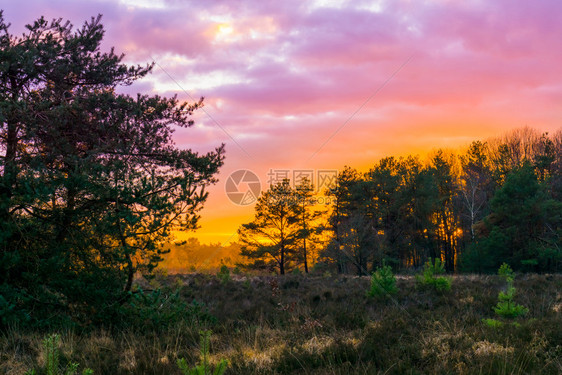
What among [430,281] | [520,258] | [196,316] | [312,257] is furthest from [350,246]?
[196,316]

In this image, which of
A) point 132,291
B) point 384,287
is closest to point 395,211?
point 384,287

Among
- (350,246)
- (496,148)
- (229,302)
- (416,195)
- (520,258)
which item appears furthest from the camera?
(496,148)

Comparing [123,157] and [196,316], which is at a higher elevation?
[123,157]

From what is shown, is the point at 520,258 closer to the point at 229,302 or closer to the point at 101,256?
the point at 229,302

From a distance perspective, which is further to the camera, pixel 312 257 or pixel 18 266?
pixel 312 257

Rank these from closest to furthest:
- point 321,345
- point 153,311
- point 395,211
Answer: point 321,345
point 153,311
point 395,211

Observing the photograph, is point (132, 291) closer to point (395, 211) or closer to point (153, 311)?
point (153, 311)

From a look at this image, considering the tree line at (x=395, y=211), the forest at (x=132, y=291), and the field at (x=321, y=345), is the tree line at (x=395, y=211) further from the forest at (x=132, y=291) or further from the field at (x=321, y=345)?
the field at (x=321, y=345)

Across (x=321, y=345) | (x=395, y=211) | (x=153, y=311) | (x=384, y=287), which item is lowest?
(x=384, y=287)

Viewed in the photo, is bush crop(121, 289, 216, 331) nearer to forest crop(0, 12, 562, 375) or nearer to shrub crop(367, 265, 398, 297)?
forest crop(0, 12, 562, 375)

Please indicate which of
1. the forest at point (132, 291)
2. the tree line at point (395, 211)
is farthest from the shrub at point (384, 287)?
the tree line at point (395, 211)

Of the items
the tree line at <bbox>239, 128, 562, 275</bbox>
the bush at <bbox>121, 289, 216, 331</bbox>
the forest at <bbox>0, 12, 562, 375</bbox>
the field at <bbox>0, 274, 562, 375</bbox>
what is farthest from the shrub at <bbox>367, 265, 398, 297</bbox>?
the tree line at <bbox>239, 128, 562, 275</bbox>

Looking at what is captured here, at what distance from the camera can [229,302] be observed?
11.2 m

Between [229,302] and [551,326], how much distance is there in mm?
8029
